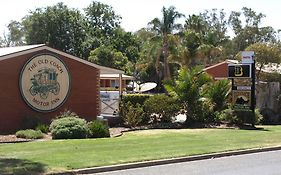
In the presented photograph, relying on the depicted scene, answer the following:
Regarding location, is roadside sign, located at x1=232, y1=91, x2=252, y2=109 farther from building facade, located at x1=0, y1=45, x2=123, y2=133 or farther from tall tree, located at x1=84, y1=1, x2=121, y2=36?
tall tree, located at x1=84, y1=1, x2=121, y2=36

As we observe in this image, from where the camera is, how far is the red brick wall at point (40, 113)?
22812 mm

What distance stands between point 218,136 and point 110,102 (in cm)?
1035

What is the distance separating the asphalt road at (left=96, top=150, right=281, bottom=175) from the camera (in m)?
12.2

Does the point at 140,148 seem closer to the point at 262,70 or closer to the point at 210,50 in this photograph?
the point at 262,70

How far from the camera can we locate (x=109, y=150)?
1507 cm

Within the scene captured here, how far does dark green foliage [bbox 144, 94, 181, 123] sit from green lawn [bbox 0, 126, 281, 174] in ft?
Result: 18.7

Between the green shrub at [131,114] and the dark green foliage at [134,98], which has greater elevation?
the dark green foliage at [134,98]

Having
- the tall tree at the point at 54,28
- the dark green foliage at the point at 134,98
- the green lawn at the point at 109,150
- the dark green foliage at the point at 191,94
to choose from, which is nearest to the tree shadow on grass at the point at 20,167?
the green lawn at the point at 109,150

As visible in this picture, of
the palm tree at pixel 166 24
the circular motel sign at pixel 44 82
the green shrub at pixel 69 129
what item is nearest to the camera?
the green shrub at pixel 69 129

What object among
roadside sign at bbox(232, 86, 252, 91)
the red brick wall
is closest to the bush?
A: the red brick wall

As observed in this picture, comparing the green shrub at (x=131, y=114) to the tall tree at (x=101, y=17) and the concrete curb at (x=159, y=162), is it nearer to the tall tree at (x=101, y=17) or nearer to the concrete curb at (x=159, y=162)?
the concrete curb at (x=159, y=162)

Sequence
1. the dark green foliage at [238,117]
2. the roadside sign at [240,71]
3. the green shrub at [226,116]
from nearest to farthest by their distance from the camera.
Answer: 1. the dark green foliage at [238,117]
2. the green shrub at [226,116]
3. the roadside sign at [240,71]

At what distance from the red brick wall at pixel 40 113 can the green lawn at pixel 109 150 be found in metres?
6.48

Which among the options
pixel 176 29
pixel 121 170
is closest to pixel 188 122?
pixel 121 170
